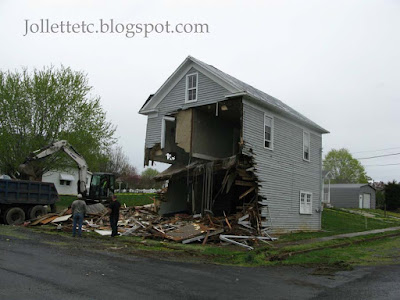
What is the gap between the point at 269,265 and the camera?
1185 cm

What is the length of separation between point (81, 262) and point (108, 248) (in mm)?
3361

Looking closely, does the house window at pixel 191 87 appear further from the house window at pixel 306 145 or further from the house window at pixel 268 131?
the house window at pixel 306 145

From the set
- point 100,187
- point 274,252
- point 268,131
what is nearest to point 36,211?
point 100,187

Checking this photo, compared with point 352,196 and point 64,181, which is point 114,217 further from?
point 352,196

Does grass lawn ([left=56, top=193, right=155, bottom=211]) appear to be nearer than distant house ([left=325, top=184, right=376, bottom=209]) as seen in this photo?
Yes

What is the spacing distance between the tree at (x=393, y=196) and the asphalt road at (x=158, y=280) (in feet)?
143

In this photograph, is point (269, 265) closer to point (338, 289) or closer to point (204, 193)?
point (338, 289)

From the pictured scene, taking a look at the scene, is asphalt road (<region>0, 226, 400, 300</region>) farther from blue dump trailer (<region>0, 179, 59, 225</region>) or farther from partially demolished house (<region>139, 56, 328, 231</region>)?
partially demolished house (<region>139, 56, 328, 231</region>)

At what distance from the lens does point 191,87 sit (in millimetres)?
21797

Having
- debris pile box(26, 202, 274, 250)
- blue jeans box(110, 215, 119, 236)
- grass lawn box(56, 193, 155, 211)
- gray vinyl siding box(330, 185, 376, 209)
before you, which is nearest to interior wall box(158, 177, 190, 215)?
debris pile box(26, 202, 274, 250)

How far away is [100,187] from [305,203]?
13.7m

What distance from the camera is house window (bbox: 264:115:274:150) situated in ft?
68.9

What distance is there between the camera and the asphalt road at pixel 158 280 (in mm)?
7168

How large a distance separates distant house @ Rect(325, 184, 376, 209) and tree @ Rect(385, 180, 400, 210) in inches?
84.5
